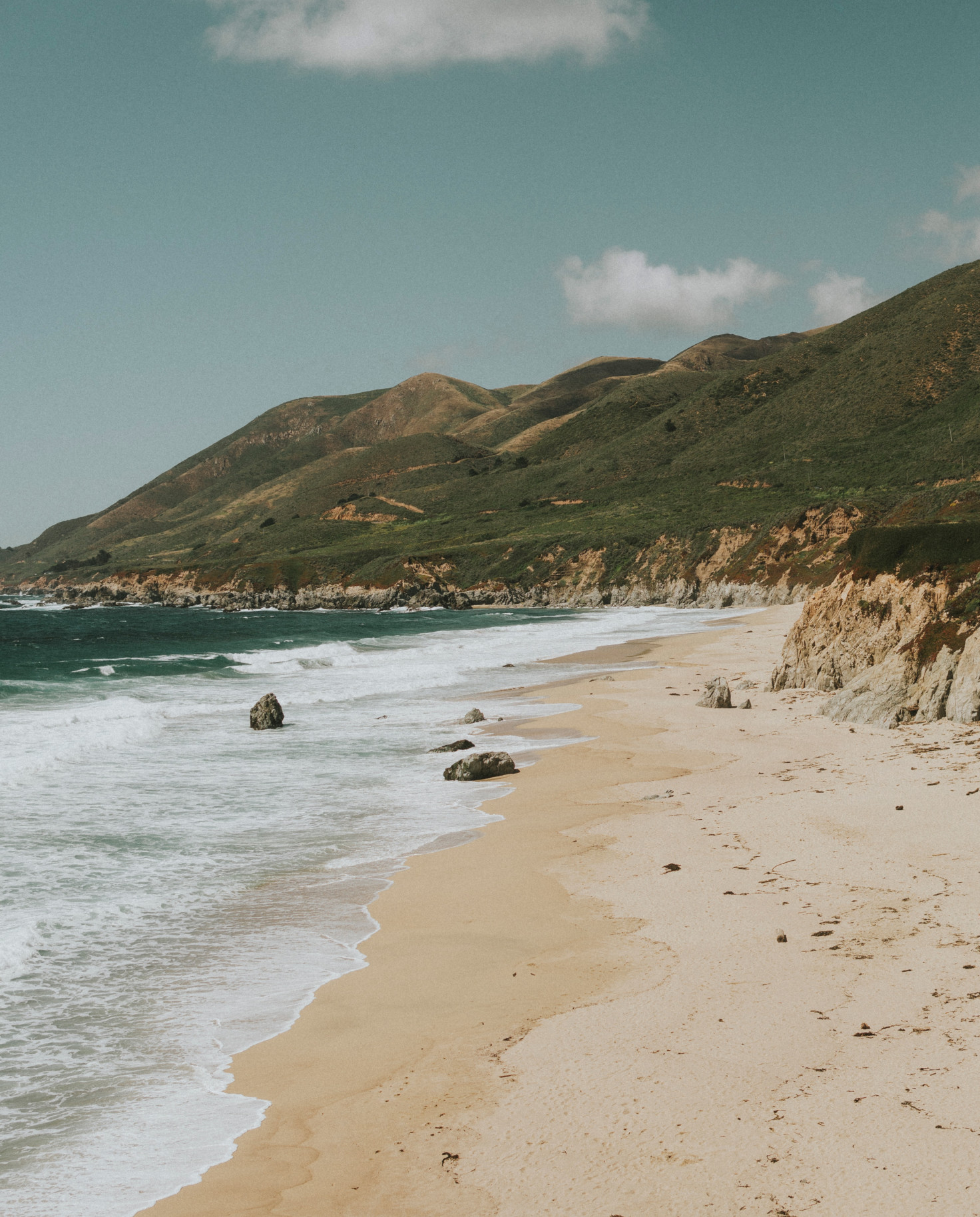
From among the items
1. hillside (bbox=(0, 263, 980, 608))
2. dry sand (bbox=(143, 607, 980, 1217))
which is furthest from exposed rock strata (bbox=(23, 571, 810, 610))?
dry sand (bbox=(143, 607, 980, 1217))

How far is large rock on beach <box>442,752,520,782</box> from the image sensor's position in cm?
1825

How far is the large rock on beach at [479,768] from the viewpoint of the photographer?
18.2m

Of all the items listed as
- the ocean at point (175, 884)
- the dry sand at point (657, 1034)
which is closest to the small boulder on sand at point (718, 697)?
the ocean at point (175, 884)

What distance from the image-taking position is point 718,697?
78.0ft

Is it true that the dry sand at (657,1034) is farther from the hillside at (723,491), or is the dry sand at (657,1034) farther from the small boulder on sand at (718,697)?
the hillside at (723,491)

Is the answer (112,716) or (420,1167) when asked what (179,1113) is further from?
(112,716)

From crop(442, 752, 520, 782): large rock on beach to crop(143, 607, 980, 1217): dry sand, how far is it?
4.58m

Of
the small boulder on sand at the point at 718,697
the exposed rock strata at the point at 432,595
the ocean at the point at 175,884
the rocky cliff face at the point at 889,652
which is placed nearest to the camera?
the ocean at the point at 175,884

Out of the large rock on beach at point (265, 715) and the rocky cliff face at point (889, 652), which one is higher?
the rocky cliff face at point (889, 652)

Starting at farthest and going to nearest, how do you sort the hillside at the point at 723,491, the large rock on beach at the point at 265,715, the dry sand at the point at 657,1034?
1. the hillside at the point at 723,491
2. the large rock on beach at the point at 265,715
3. the dry sand at the point at 657,1034

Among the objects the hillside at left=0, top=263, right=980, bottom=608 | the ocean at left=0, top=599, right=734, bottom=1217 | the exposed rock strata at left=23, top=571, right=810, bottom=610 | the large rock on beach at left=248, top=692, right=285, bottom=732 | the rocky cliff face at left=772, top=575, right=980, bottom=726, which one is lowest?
the ocean at left=0, top=599, right=734, bottom=1217

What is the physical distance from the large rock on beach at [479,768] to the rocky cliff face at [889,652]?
741 centimetres

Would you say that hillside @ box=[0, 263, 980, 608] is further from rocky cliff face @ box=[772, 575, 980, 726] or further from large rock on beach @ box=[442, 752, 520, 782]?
large rock on beach @ box=[442, 752, 520, 782]

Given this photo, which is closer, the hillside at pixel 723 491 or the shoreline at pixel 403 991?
the shoreline at pixel 403 991
